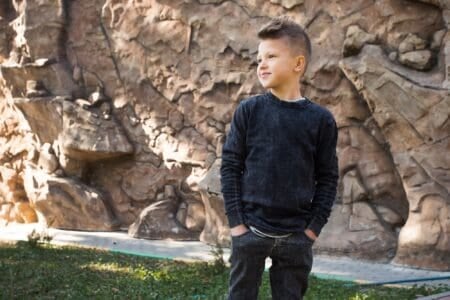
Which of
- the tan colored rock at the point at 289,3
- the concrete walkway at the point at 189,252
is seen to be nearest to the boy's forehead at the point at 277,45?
the concrete walkway at the point at 189,252

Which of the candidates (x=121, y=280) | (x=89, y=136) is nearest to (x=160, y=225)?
(x=89, y=136)

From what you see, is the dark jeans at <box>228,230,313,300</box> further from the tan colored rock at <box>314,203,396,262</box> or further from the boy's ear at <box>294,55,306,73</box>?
the tan colored rock at <box>314,203,396,262</box>

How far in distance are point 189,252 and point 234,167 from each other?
4.17 metres

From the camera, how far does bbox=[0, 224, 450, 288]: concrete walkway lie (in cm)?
Result: 526

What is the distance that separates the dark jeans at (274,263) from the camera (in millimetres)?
2293

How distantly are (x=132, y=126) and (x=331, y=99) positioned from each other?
2506mm

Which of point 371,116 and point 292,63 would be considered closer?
point 292,63

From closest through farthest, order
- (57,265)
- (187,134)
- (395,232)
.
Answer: (57,265) < (395,232) < (187,134)

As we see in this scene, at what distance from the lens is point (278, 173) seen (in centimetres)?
229

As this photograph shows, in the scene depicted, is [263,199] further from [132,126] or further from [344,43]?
[132,126]

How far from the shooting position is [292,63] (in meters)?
2.34

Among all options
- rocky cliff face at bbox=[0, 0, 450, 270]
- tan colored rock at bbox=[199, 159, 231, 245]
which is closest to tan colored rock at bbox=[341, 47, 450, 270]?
rocky cliff face at bbox=[0, 0, 450, 270]

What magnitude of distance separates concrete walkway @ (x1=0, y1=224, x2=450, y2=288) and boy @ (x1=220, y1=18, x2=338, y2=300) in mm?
2935

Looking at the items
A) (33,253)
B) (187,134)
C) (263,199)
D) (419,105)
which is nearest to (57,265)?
(33,253)
